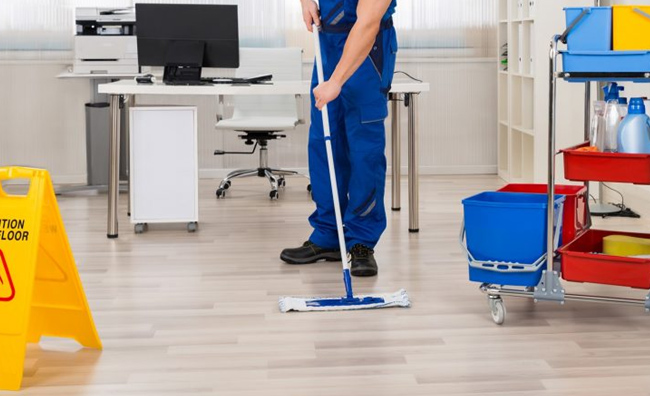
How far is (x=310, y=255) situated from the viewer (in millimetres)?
3861

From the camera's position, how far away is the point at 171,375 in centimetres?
253

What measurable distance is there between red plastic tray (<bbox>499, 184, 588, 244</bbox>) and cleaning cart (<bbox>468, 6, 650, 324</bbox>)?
0.43 ft

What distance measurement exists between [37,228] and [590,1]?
145 inches

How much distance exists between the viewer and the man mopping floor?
356 cm

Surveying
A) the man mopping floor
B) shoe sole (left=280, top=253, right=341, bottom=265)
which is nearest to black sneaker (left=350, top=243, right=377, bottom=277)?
the man mopping floor

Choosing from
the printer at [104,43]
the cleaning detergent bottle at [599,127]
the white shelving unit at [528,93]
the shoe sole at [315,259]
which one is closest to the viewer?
the cleaning detergent bottle at [599,127]

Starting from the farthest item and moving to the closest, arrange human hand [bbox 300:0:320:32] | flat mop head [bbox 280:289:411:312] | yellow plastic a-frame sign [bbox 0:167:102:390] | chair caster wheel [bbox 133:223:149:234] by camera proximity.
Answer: chair caster wheel [bbox 133:223:149:234] → human hand [bbox 300:0:320:32] → flat mop head [bbox 280:289:411:312] → yellow plastic a-frame sign [bbox 0:167:102:390]

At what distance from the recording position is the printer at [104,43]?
5.56 meters

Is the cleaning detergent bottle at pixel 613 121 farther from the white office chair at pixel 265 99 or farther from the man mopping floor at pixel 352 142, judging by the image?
the white office chair at pixel 265 99

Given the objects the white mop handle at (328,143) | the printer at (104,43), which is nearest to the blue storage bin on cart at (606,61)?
the white mop handle at (328,143)

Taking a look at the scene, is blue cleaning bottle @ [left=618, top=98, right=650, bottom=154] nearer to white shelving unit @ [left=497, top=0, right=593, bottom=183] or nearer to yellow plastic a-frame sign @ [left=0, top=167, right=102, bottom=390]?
yellow plastic a-frame sign @ [left=0, top=167, right=102, bottom=390]

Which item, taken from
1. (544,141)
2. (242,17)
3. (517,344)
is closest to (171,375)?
(517,344)

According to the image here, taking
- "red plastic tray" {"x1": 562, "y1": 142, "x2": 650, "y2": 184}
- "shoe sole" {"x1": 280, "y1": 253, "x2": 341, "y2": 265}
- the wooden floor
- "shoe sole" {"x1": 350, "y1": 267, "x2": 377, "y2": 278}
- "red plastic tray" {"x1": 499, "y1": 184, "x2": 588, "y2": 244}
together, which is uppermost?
"red plastic tray" {"x1": 562, "y1": 142, "x2": 650, "y2": 184}

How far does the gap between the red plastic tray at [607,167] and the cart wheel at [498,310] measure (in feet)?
1.39
